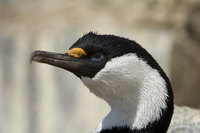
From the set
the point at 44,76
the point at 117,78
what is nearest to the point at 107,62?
the point at 117,78

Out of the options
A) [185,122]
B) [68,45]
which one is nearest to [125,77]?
[185,122]

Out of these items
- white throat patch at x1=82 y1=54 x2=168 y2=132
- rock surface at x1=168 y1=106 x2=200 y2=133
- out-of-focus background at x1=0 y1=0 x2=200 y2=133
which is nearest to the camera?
white throat patch at x1=82 y1=54 x2=168 y2=132

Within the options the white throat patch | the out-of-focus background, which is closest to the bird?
the white throat patch

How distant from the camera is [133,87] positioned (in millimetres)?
1655

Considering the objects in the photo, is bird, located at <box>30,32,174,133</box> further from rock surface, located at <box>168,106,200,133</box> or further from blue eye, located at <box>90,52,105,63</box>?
rock surface, located at <box>168,106,200,133</box>

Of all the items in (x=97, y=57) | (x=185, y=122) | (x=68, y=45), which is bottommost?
(x=185, y=122)

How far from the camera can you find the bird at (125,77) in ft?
5.39

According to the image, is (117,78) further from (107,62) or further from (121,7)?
(121,7)

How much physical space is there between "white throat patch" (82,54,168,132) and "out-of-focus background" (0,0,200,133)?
7.58 ft

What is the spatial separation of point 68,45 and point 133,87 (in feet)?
8.30

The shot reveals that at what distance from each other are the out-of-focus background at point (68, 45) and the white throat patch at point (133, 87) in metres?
2.31

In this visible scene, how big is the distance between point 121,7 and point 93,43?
243cm

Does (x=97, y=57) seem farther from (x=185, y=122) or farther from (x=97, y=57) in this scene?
(x=185, y=122)

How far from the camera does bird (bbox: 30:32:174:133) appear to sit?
1643mm
